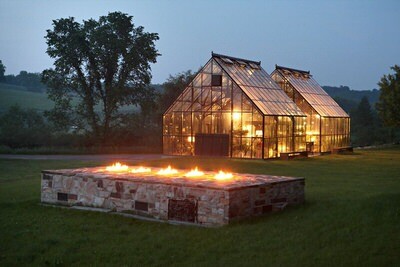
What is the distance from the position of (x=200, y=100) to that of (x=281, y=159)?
6.46m

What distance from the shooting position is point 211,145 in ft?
108

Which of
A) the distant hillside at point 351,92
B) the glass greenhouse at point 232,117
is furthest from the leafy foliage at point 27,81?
the distant hillside at point 351,92

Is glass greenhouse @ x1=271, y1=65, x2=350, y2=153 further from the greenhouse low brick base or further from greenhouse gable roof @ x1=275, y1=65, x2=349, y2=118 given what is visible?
the greenhouse low brick base

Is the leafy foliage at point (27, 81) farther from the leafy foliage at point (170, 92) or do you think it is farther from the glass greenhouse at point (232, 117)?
the glass greenhouse at point (232, 117)

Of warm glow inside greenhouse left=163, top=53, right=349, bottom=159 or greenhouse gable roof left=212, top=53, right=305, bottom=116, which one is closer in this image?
warm glow inside greenhouse left=163, top=53, right=349, bottom=159

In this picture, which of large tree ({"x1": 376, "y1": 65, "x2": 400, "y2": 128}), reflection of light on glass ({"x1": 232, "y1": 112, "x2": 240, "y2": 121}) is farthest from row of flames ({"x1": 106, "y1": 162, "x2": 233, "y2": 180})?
large tree ({"x1": 376, "y1": 65, "x2": 400, "y2": 128})

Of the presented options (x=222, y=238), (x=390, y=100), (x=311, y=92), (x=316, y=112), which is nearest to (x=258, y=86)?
(x=316, y=112)

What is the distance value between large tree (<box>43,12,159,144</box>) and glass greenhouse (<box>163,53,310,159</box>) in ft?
23.1

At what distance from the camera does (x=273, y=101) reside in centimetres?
3409

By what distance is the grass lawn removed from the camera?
909 centimetres

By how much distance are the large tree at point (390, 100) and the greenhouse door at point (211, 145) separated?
21178 mm

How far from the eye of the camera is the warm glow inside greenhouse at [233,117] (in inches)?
1249

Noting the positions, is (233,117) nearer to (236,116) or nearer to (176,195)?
(236,116)

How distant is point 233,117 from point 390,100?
2122cm
